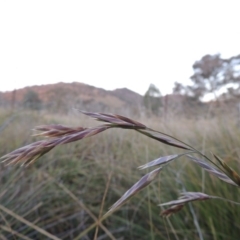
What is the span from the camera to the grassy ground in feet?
3.59

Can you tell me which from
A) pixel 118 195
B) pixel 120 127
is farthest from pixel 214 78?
pixel 120 127

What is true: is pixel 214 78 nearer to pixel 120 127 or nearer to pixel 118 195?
pixel 118 195

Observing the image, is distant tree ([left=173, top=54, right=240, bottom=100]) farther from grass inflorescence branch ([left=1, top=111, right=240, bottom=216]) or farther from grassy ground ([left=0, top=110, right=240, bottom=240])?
grass inflorescence branch ([left=1, top=111, right=240, bottom=216])

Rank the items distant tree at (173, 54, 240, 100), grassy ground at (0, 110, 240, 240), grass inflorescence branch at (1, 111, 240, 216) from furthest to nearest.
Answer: distant tree at (173, 54, 240, 100) → grassy ground at (0, 110, 240, 240) → grass inflorescence branch at (1, 111, 240, 216)

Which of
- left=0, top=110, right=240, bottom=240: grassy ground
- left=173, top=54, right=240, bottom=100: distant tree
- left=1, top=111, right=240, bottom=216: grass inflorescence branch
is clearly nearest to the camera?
left=1, top=111, right=240, bottom=216: grass inflorescence branch

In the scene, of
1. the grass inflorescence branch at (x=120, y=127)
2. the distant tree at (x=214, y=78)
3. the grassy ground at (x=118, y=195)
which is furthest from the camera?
the distant tree at (x=214, y=78)

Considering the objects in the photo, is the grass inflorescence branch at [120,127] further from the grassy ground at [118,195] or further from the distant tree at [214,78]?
the distant tree at [214,78]

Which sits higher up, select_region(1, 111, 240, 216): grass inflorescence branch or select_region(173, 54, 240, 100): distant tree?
select_region(173, 54, 240, 100): distant tree

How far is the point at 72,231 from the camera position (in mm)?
1250

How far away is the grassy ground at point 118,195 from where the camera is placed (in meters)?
1.09

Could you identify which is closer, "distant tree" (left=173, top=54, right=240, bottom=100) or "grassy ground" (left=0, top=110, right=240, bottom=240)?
"grassy ground" (left=0, top=110, right=240, bottom=240)

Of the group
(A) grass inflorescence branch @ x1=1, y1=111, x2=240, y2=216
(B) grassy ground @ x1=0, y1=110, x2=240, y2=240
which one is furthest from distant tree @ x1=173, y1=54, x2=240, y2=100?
(A) grass inflorescence branch @ x1=1, y1=111, x2=240, y2=216

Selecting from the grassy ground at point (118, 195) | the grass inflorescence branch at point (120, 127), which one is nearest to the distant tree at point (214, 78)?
the grassy ground at point (118, 195)

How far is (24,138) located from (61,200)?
63 centimetres
